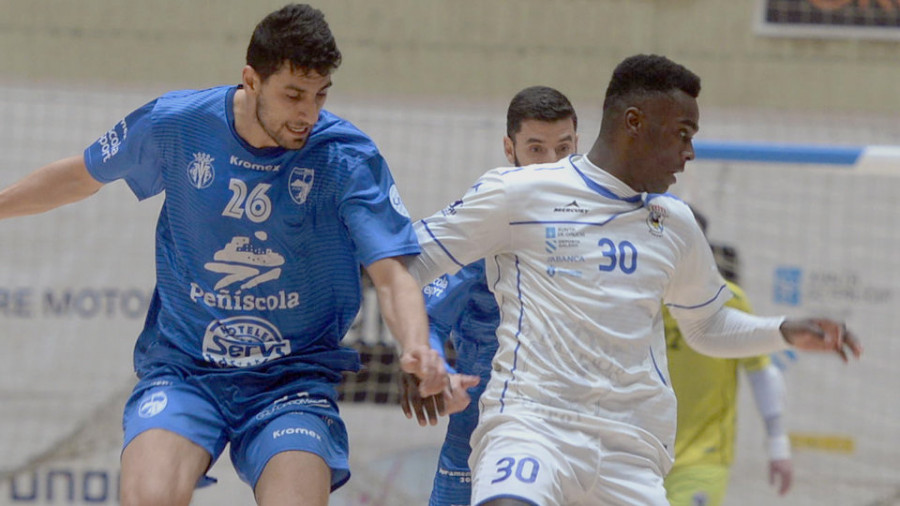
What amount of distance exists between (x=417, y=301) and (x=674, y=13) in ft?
20.2

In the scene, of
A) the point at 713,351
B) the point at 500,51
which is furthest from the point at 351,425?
the point at 713,351

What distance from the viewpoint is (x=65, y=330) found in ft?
25.0

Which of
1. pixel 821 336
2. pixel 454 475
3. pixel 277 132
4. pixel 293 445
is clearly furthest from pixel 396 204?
pixel 821 336

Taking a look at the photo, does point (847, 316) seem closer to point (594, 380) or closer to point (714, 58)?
point (714, 58)

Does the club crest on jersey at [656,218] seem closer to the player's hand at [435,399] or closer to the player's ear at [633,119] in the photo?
the player's ear at [633,119]

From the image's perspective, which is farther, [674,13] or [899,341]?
[674,13]

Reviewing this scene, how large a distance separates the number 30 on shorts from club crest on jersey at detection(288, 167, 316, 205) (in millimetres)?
913

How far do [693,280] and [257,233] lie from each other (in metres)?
1.23

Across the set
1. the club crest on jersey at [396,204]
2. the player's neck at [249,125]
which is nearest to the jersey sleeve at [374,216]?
the club crest on jersey at [396,204]

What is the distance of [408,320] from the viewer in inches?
118

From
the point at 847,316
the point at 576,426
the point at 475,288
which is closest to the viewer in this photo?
the point at 576,426

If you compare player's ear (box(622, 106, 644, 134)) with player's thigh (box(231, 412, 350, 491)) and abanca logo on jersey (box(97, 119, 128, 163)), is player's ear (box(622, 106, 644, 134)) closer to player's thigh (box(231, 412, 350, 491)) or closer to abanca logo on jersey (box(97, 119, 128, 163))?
player's thigh (box(231, 412, 350, 491))

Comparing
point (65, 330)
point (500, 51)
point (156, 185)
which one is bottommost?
point (65, 330)

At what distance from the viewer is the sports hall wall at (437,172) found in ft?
25.1
